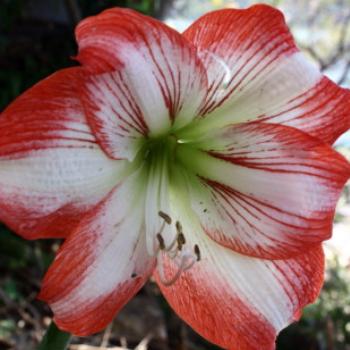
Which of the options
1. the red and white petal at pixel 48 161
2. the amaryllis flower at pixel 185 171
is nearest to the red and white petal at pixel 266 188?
the amaryllis flower at pixel 185 171

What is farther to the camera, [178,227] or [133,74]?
[178,227]

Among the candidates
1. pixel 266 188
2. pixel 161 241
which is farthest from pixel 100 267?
pixel 266 188

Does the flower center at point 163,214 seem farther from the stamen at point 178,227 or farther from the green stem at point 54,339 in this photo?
the green stem at point 54,339

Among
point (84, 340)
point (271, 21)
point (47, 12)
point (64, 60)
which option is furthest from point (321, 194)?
point (47, 12)

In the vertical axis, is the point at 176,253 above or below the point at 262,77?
below

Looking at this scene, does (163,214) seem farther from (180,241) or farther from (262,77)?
(262,77)
